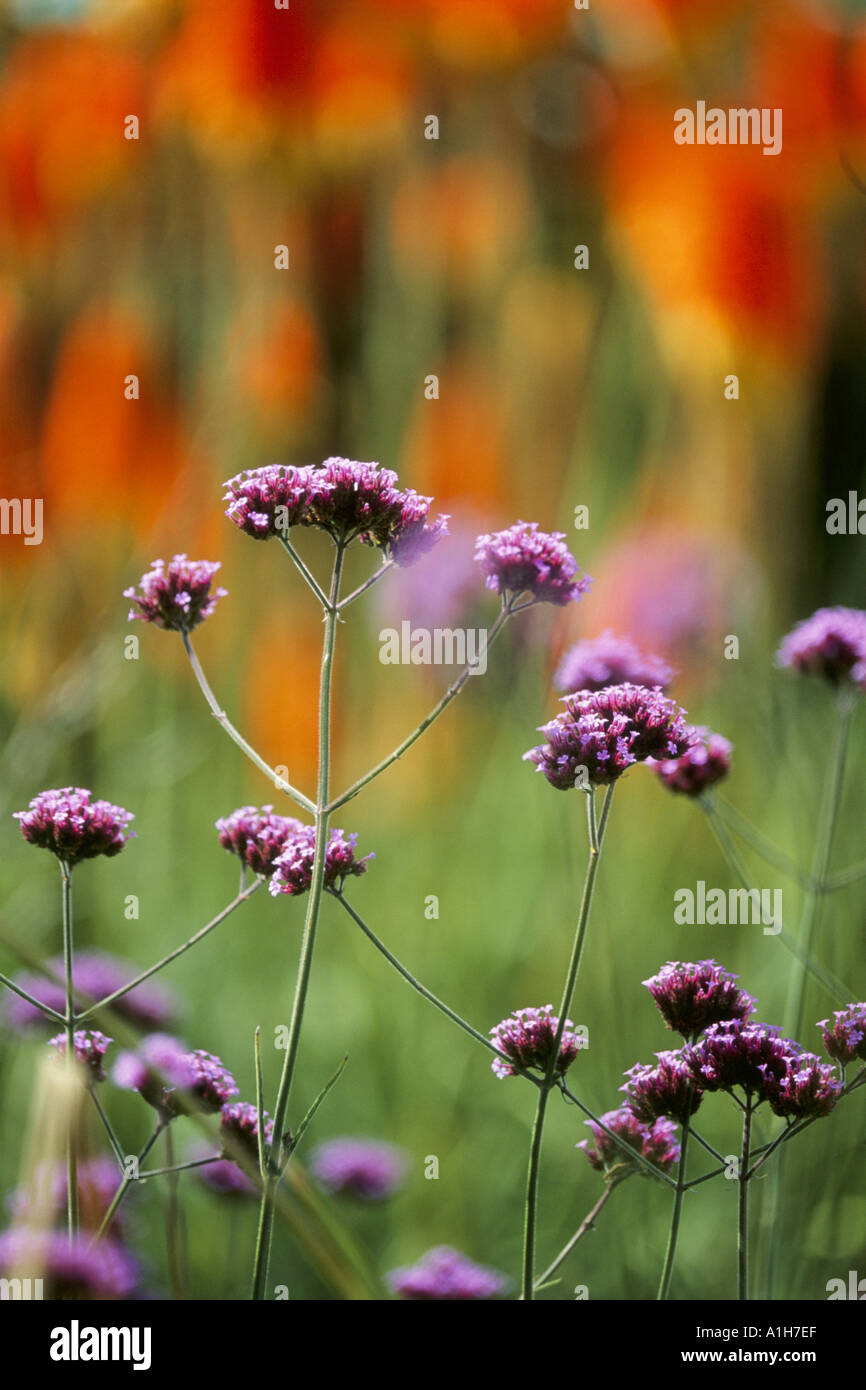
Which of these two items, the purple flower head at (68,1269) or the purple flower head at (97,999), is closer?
the purple flower head at (68,1269)

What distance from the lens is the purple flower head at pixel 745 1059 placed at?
33cm

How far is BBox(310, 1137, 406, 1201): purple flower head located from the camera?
576mm

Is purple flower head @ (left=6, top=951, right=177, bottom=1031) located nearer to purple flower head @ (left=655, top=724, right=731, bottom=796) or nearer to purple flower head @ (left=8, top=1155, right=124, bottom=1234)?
purple flower head @ (left=8, top=1155, right=124, bottom=1234)

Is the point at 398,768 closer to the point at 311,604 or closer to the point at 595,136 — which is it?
the point at 311,604

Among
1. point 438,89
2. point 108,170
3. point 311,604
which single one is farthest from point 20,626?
point 438,89

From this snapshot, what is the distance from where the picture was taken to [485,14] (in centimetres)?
107

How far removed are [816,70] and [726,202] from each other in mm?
121

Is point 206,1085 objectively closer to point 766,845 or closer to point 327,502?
point 327,502

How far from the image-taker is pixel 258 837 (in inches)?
14.8

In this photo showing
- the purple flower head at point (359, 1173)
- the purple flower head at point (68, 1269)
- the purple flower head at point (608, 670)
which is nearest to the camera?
the purple flower head at point (68, 1269)

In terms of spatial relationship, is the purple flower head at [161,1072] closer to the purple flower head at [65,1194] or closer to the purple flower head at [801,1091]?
the purple flower head at [65,1194]

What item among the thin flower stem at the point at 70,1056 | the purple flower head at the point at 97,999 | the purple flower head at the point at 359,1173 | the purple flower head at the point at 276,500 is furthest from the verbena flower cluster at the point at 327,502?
the purple flower head at the point at 359,1173

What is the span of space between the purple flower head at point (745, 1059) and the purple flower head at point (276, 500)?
174 millimetres

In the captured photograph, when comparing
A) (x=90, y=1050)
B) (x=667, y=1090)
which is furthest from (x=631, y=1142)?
(x=90, y=1050)
